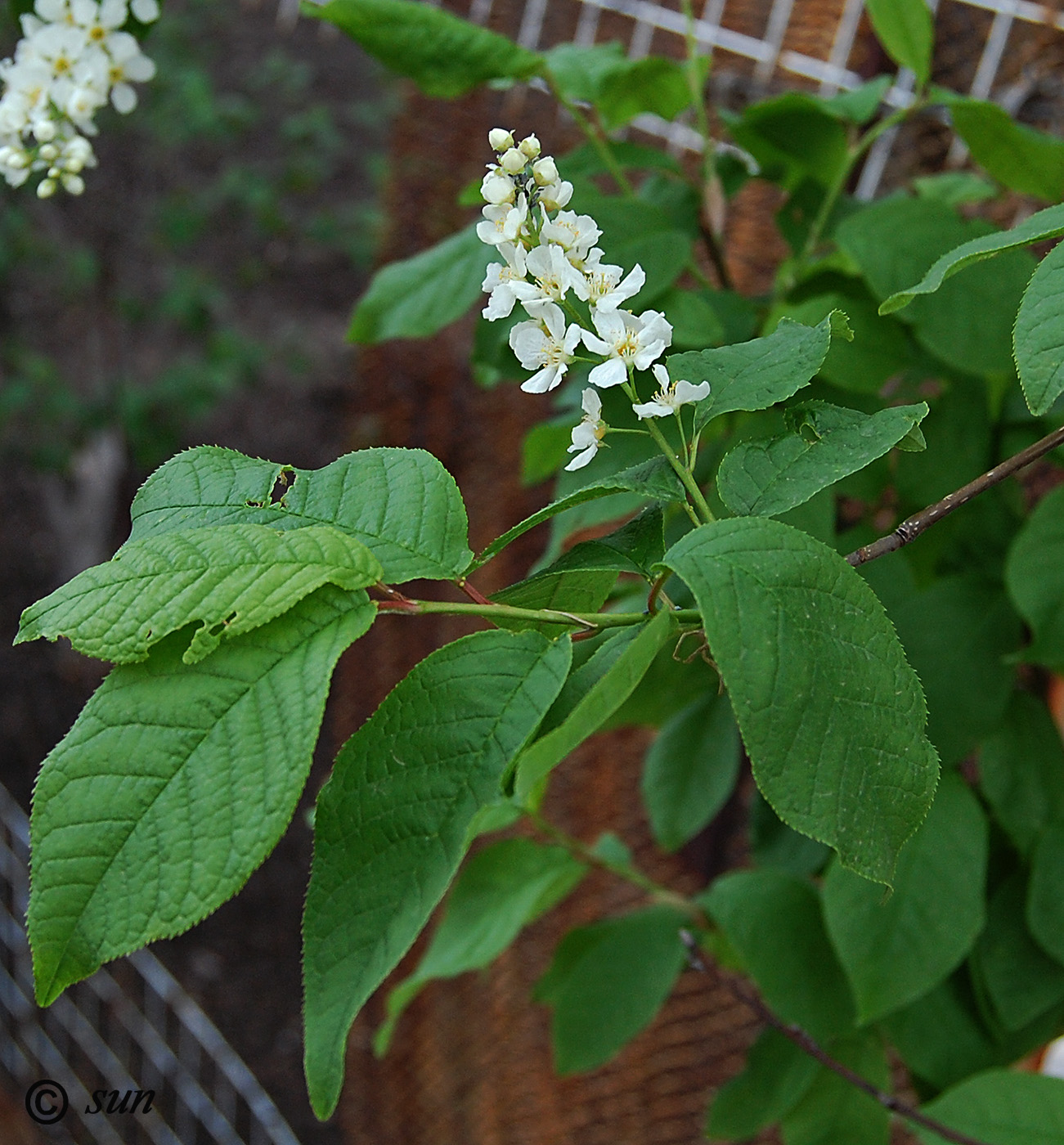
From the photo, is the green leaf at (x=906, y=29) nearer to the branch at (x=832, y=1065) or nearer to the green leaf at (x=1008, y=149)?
the green leaf at (x=1008, y=149)

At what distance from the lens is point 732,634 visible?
1.08ft

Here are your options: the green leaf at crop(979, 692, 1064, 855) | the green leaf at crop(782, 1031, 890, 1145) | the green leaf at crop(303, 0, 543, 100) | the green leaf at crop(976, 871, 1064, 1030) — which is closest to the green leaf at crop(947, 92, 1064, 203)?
the green leaf at crop(303, 0, 543, 100)

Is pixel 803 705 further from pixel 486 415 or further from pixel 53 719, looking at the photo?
pixel 53 719

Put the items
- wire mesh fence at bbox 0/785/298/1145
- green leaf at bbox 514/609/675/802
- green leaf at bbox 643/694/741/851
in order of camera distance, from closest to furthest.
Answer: green leaf at bbox 514/609/675/802
green leaf at bbox 643/694/741/851
wire mesh fence at bbox 0/785/298/1145

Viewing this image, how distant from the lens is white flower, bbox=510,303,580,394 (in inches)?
16.4

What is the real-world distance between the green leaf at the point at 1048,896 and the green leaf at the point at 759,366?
0.49 metres

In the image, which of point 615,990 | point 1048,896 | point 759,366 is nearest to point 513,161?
point 759,366

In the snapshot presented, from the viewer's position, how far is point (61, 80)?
0.77 m

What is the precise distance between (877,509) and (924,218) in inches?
9.9

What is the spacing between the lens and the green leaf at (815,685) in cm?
33

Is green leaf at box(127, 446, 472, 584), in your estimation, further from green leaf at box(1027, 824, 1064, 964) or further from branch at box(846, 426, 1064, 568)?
green leaf at box(1027, 824, 1064, 964)

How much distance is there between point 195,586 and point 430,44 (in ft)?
1.68

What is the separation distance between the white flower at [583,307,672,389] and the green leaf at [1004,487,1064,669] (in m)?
0.39

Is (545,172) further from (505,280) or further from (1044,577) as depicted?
(1044,577)
